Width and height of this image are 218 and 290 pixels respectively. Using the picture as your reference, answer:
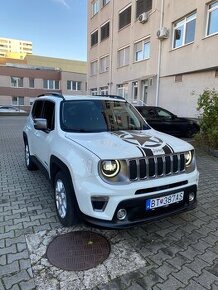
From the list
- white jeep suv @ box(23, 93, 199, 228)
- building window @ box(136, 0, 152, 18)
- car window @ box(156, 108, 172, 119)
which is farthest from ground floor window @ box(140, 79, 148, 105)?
white jeep suv @ box(23, 93, 199, 228)

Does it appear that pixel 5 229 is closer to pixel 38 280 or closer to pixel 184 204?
pixel 38 280

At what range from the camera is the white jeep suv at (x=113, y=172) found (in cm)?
272

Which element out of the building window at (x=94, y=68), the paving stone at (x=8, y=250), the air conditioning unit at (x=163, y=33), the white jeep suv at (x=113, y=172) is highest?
the air conditioning unit at (x=163, y=33)

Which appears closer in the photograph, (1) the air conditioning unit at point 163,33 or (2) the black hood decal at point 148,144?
(2) the black hood decal at point 148,144

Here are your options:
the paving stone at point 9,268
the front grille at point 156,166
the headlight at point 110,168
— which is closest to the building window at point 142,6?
the front grille at point 156,166

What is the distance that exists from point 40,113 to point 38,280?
344cm

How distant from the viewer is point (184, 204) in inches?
127

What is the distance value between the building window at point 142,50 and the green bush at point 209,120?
1015cm

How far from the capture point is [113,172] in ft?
9.08

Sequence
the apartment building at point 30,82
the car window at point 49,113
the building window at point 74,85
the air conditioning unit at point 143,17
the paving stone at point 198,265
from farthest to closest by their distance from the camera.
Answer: the building window at point 74,85 → the apartment building at point 30,82 → the air conditioning unit at point 143,17 → the car window at point 49,113 → the paving stone at point 198,265

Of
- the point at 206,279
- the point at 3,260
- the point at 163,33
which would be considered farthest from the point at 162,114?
the point at 3,260

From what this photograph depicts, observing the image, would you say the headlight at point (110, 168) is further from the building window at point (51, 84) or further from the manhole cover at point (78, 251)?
the building window at point (51, 84)

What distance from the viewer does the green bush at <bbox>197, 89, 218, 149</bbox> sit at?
795cm

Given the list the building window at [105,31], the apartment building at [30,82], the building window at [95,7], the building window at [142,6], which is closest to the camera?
the building window at [142,6]
